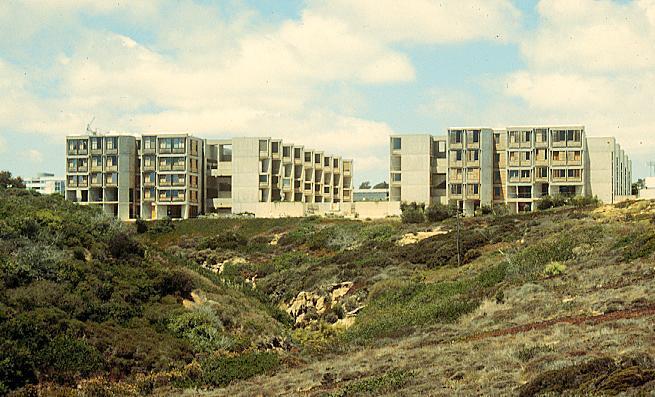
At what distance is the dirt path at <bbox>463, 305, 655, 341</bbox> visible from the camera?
2178 cm

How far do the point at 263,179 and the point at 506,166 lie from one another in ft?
115

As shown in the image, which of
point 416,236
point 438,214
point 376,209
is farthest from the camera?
point 376,209

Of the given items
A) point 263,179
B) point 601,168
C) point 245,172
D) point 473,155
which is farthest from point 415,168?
point 601,168

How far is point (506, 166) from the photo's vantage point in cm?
9844

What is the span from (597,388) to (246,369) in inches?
554

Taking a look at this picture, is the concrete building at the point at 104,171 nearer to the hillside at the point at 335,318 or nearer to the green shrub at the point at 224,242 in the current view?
the green shrub at the point at 224,242

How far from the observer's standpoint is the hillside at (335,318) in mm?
18078

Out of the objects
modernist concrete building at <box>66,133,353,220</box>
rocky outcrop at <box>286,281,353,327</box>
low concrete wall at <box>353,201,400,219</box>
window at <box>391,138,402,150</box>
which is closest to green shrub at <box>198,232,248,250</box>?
low concrete wall at <box>353,201,400,219</box>

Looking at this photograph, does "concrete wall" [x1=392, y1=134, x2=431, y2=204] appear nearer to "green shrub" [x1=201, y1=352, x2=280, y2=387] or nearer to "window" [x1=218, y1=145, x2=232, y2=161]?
"window" [x1=218, y1=145, x2=232, y2=161]

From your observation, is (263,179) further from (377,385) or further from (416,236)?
(377,385)

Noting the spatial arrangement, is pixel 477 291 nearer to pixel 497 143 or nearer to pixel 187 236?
pixel 187 236

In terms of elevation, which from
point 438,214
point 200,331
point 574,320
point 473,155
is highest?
point 473,155

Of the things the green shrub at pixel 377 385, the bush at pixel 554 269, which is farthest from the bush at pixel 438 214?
the green shrub at pixel 377 385

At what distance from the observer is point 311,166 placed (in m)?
115
